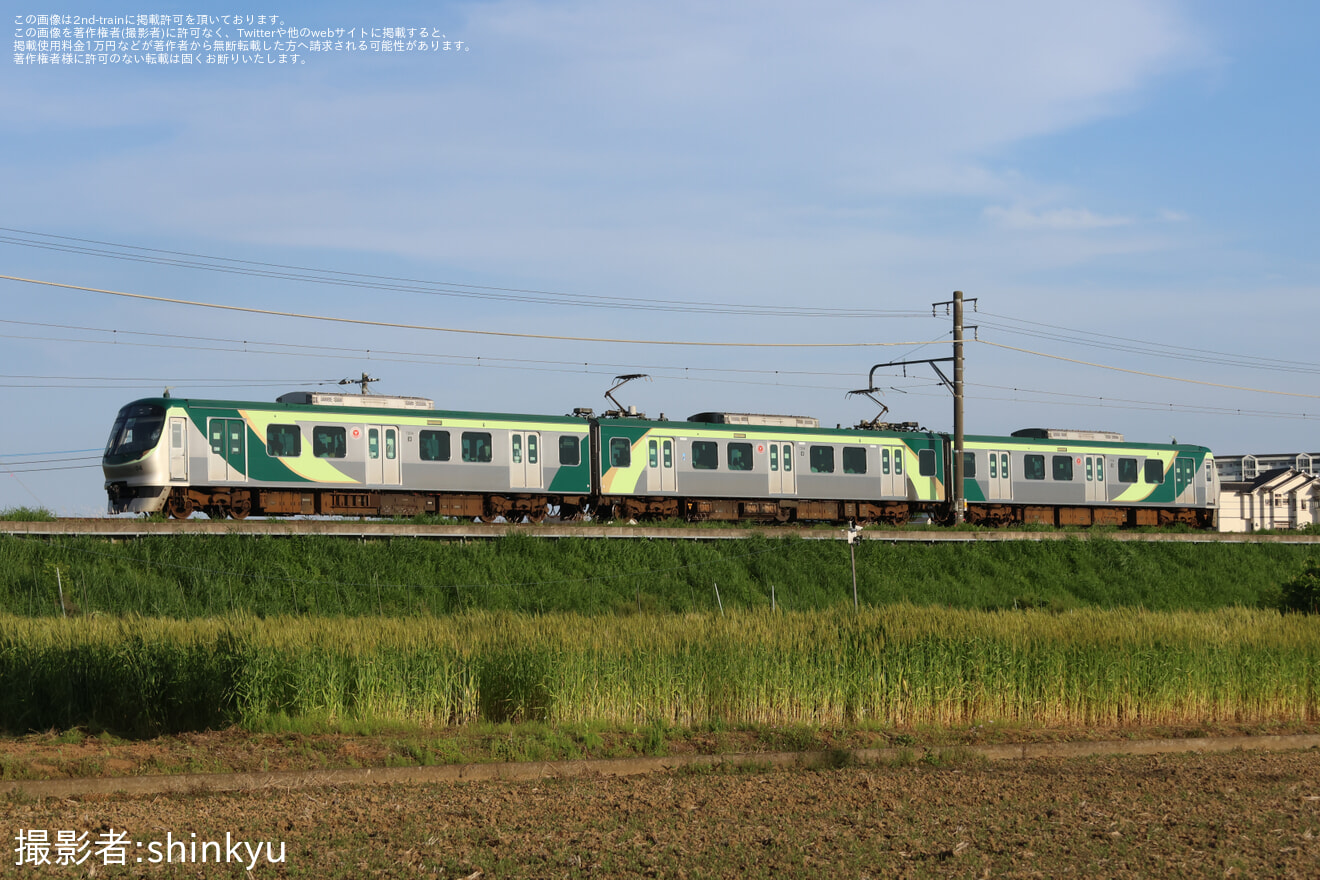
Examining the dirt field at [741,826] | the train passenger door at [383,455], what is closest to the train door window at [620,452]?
the train passenger door at [383,455]

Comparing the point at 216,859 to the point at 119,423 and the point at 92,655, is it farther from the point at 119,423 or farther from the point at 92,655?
the point at 119,423

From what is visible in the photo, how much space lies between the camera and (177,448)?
1080 inches

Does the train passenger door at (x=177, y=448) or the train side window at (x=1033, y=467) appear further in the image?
the train side window at (x=1033, y=467)

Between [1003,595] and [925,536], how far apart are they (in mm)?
2750

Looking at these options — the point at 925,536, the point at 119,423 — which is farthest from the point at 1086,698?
the point at 119,423

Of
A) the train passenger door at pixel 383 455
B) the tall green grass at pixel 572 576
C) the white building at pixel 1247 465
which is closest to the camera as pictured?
the tall green grass at pixel 572 576

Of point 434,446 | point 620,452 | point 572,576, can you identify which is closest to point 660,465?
point 620,452

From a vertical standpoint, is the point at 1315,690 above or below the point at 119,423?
below

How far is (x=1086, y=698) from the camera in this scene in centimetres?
1508

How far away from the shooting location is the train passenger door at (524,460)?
1262 inches

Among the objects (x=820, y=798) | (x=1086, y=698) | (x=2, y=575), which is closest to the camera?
(x=820, y=798)

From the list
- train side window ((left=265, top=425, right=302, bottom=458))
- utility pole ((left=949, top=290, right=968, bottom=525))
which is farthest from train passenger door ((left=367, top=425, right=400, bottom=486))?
utility pole ((left=949, top=290, right=968, bottom=525))

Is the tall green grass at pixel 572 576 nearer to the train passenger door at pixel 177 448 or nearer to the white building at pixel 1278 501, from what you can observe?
the train passenger door at pixel 177 448

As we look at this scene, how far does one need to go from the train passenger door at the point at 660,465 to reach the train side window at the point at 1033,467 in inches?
495
